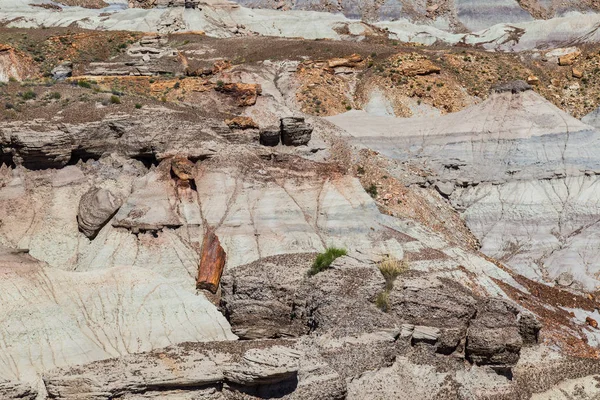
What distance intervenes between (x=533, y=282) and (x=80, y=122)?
22.7m

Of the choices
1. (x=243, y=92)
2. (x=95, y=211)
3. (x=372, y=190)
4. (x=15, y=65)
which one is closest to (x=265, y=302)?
(x=95, y=211)

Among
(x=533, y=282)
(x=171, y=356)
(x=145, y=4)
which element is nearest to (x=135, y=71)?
(x=533, y=282)

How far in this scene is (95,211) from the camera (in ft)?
108

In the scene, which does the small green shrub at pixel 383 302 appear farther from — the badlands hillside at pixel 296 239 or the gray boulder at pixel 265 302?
the gray boulder at pixel 265 302

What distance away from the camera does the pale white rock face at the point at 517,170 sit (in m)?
42.2

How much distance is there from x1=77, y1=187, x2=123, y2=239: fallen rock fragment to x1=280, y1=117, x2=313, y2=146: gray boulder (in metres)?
9.58

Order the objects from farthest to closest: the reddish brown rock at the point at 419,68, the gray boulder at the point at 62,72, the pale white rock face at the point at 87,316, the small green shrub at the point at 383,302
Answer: the reddish brown rock at the point at 419,68, the gray boulder at the point at 62,72, the small green shrub at the point at 383,302, the pale white rock face at the point at 87,316

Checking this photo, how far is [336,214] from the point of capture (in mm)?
34906

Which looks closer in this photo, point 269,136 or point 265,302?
point 265,302

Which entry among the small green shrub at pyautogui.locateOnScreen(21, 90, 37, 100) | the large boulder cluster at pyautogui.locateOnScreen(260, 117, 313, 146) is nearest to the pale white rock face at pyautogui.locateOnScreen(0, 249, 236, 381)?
the small green shrub at pyautogui.locateOnScreen(21, 90, 37, 100)

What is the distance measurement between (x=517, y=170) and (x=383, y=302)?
74.5 ft

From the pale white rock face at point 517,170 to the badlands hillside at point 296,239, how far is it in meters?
0.13

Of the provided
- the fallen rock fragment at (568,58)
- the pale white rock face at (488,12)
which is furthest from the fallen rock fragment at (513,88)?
the pale white rock face at (488,12)

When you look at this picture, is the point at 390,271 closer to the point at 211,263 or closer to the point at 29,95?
the point at 211,263
